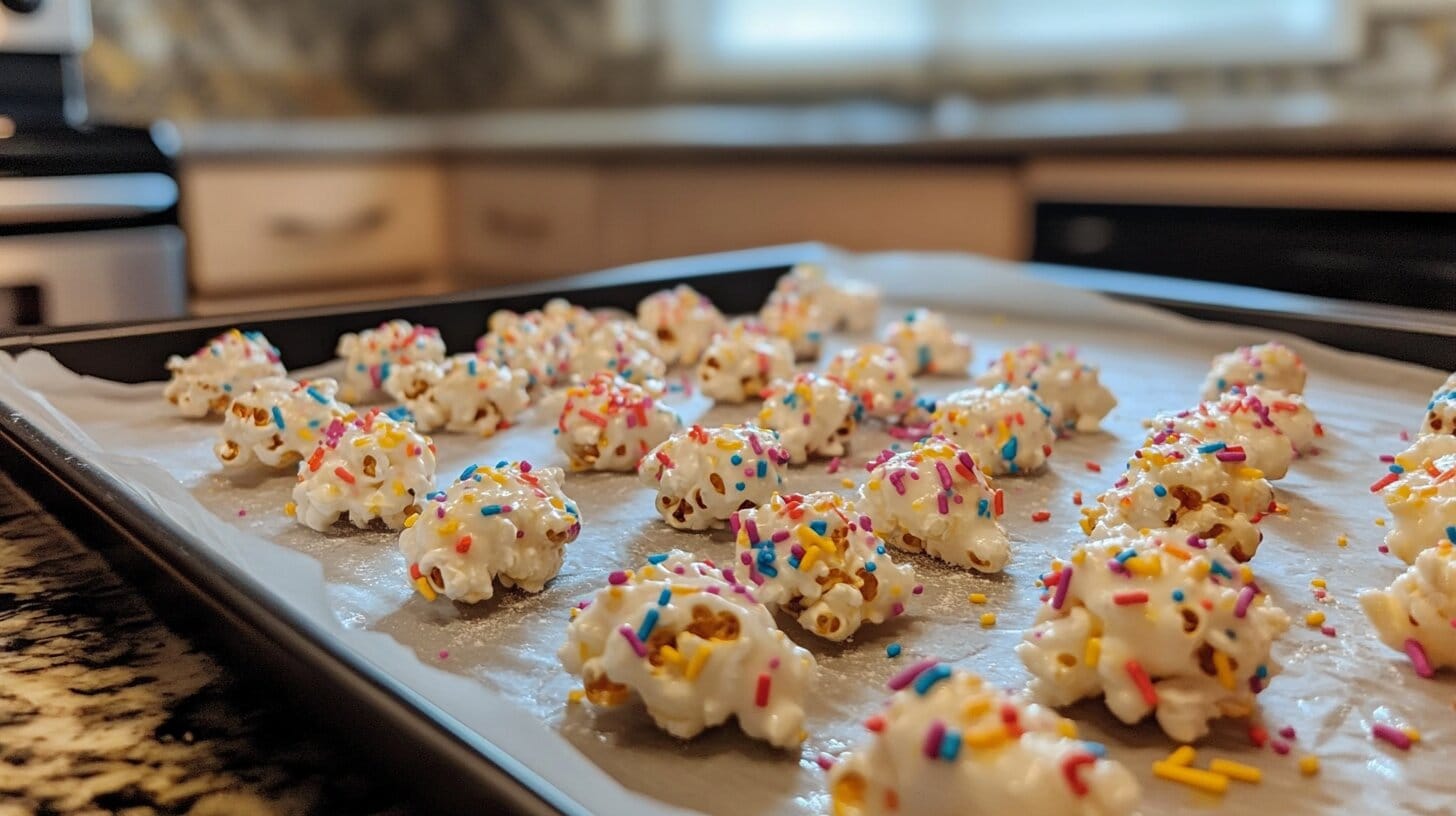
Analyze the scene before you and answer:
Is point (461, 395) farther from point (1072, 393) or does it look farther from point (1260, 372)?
point (1260, 372)

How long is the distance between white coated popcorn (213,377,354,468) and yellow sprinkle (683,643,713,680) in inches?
24.7

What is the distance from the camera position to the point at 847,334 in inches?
73.8

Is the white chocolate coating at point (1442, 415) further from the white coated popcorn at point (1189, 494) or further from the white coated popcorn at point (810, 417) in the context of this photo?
the white coated popcorn at point (810, 417)

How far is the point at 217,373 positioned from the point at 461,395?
262 millimetres

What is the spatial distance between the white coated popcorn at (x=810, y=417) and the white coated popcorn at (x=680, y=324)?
39 cm

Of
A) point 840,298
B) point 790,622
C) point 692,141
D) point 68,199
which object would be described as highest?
point 692,141

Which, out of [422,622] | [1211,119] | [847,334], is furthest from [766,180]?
[422,622]

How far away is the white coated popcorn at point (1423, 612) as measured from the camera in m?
0.77

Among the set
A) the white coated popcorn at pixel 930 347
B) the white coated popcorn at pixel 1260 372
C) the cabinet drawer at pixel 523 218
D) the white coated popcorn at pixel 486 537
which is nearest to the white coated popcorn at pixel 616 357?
the white coated popcorn at pixel 930 347

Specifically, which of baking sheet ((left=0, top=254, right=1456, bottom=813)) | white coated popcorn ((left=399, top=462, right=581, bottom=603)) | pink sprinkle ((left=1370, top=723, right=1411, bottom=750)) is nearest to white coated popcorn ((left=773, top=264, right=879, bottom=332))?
baking sheet ((left=0, top=254, right=1456, bottom=813))

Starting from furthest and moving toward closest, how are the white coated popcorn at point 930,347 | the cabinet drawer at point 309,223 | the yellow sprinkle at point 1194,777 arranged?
1. the cabinet drawer at point 309,223
2. the white coated popcorn at point 930,347
3. the yellow sprinkle at point 1194,777

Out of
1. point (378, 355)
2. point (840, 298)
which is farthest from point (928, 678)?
point (840, 298)

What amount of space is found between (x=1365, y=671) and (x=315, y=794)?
2.02 feet

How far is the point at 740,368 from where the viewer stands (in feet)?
4.87
